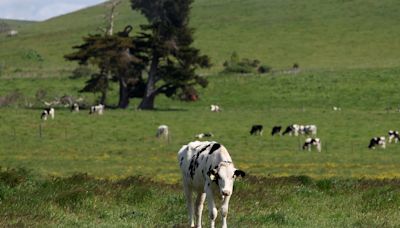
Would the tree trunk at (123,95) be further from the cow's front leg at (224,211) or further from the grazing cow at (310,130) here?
the cow's front leg at (224,211)

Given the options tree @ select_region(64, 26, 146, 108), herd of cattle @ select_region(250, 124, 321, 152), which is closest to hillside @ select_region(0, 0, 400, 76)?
tree @ select_region(64, 26, 146, 108)

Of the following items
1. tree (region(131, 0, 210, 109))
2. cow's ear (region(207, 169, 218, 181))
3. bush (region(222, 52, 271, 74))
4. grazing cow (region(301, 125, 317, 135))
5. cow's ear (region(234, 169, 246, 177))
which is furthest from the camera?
bush (region(222, 52, 271, 74))

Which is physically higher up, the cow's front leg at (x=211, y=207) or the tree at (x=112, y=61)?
the tree at (x=112, y=61)

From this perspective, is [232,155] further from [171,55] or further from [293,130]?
[171,55]

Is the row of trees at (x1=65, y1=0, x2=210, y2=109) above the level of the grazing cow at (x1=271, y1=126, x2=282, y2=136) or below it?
above

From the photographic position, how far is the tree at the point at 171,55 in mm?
70938

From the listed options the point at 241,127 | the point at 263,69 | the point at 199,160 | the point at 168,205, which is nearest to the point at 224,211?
the point at 199,160

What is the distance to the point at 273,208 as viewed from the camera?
18359 millimetres

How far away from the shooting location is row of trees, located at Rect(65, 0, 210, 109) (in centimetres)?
7081

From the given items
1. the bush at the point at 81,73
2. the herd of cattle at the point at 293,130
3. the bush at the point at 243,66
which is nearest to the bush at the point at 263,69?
the bush at the point at 243,66

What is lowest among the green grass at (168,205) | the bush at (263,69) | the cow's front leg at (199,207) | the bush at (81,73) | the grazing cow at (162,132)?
the grazing cow at (162,132)

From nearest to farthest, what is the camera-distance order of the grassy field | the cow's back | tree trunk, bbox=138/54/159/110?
1. the cow's back
2. the grassy field
3. tree trunk, bbox=138/54/159/110

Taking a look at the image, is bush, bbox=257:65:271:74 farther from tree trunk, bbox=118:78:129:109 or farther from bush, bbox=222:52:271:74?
tree trunk, bbox=118:78:129:109

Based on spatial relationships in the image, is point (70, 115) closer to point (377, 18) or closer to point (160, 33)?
point (160, 33)
